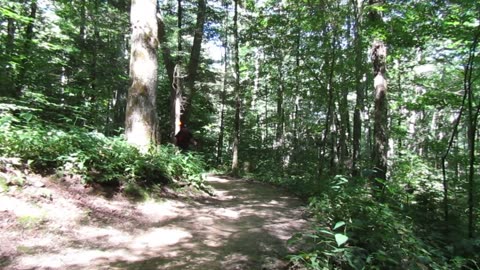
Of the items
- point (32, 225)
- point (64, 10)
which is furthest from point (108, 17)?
point (32, 225)

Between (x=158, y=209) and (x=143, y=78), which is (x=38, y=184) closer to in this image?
(x=158, y=209)

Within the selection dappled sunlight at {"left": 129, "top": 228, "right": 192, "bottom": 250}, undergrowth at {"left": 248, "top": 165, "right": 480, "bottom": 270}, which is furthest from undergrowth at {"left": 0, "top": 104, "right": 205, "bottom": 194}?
undergrowth at {"left": 248, "top": 165, "right": 480, "bottom": 270}

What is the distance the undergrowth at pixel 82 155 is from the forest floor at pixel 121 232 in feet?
0.92

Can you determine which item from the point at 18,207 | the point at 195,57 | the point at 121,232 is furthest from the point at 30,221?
the point at 195,57

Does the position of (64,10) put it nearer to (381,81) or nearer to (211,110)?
(211,110)

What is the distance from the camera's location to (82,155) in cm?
505

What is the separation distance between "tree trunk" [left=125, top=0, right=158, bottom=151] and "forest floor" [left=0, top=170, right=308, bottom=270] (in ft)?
5.99

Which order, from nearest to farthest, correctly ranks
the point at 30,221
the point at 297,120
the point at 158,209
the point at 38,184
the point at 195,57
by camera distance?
the point at 30,221 < the point at 38,184 < the point at 158,209 < the point at 195,57 < the point at 297,120

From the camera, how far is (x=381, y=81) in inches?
340

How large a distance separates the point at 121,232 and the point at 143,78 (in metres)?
3.80

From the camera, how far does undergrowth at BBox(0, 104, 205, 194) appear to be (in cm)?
462

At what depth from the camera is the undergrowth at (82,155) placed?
182 inches

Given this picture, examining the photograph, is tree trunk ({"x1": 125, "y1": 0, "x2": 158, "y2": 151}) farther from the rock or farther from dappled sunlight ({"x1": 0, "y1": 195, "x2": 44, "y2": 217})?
dappled sunlight ({"x1": 0, "y1": 195, "x2": 44, "y2": 217})

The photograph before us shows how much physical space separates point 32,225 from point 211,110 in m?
15.5
